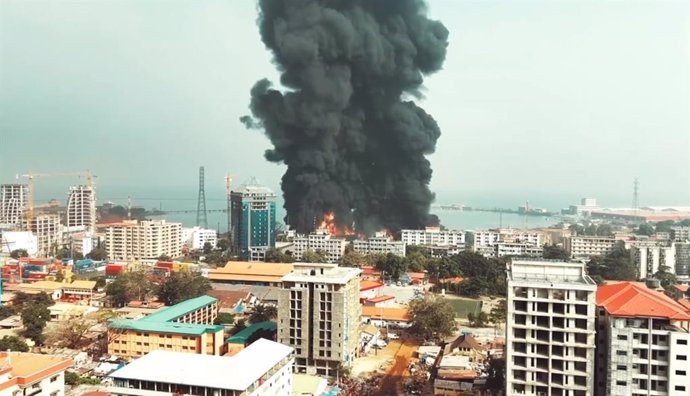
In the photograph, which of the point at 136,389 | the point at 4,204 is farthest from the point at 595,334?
the point at 4,204

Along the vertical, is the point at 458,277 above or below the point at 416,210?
below

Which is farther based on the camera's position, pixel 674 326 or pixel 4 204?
pixel 4 204

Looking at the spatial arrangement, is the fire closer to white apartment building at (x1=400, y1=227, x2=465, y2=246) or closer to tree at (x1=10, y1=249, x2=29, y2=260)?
white apartment building at (x1=400, y1=227, x2=465, y2=246)

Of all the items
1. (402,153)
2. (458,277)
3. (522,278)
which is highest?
(402,153)

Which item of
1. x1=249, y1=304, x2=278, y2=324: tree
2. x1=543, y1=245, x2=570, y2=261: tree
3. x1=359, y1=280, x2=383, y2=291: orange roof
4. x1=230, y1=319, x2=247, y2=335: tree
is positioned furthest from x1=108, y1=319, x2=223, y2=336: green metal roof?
x1=543, y1=245, x2=570, y2=261: tree

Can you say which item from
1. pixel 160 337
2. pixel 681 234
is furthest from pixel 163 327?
pixel 681 234

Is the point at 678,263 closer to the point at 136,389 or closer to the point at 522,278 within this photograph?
the point at 522,278

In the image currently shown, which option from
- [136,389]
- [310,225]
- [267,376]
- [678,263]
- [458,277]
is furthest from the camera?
[310,225]
